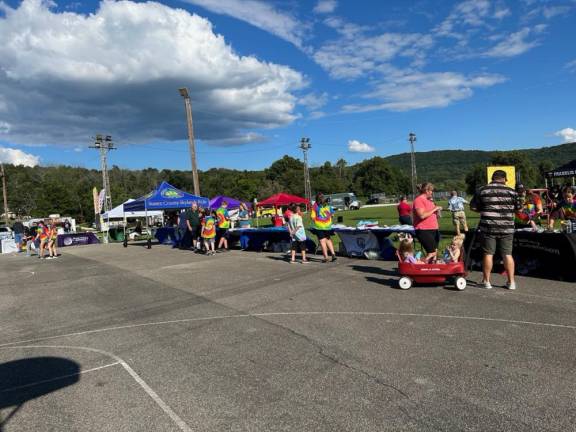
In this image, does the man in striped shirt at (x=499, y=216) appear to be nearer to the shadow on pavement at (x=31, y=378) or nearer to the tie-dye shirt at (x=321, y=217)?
the tie-dye shirt at (x=321, y=217)

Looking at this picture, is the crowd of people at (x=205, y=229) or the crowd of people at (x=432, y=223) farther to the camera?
the crowd of people at (x=205, y=229)

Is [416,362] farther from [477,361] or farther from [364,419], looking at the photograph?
[364,419]

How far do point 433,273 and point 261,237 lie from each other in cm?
855

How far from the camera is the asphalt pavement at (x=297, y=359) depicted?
319 cm

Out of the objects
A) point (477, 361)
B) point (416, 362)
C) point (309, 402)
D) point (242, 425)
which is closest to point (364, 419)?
point (309, 402)

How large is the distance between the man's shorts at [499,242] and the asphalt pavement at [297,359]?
67 cm

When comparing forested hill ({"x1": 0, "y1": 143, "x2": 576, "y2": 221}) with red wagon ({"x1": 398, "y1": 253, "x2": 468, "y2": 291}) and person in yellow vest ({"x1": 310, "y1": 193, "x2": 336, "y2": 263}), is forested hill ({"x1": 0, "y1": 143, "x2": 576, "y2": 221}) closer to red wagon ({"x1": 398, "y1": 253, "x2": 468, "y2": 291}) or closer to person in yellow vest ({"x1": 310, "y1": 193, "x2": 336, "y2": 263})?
person in yellow vest ({"x1": 310, "y1": 193, "x2": 336, "y2": 263})

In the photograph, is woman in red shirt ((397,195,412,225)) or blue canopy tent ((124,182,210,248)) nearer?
woman in red shirt ((397,195,412,225))

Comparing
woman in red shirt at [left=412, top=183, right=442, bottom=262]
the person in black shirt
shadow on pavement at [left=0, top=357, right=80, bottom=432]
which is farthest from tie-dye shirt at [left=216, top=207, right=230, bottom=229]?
shadow on pavement at [left=0, top=357, right=80, bottom=432]

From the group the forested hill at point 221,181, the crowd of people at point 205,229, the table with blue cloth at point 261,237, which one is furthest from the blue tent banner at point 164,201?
the forested hill at point 221,181

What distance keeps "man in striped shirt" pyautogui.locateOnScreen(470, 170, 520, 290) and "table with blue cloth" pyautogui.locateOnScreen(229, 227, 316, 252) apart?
7093 millimetres

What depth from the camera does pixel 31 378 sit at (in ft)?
13.9

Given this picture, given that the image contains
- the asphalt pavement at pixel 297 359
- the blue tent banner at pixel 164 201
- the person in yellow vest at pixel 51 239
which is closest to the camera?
the asphalt pavement at pixel 297 359

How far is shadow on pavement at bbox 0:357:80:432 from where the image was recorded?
12.2 ft
